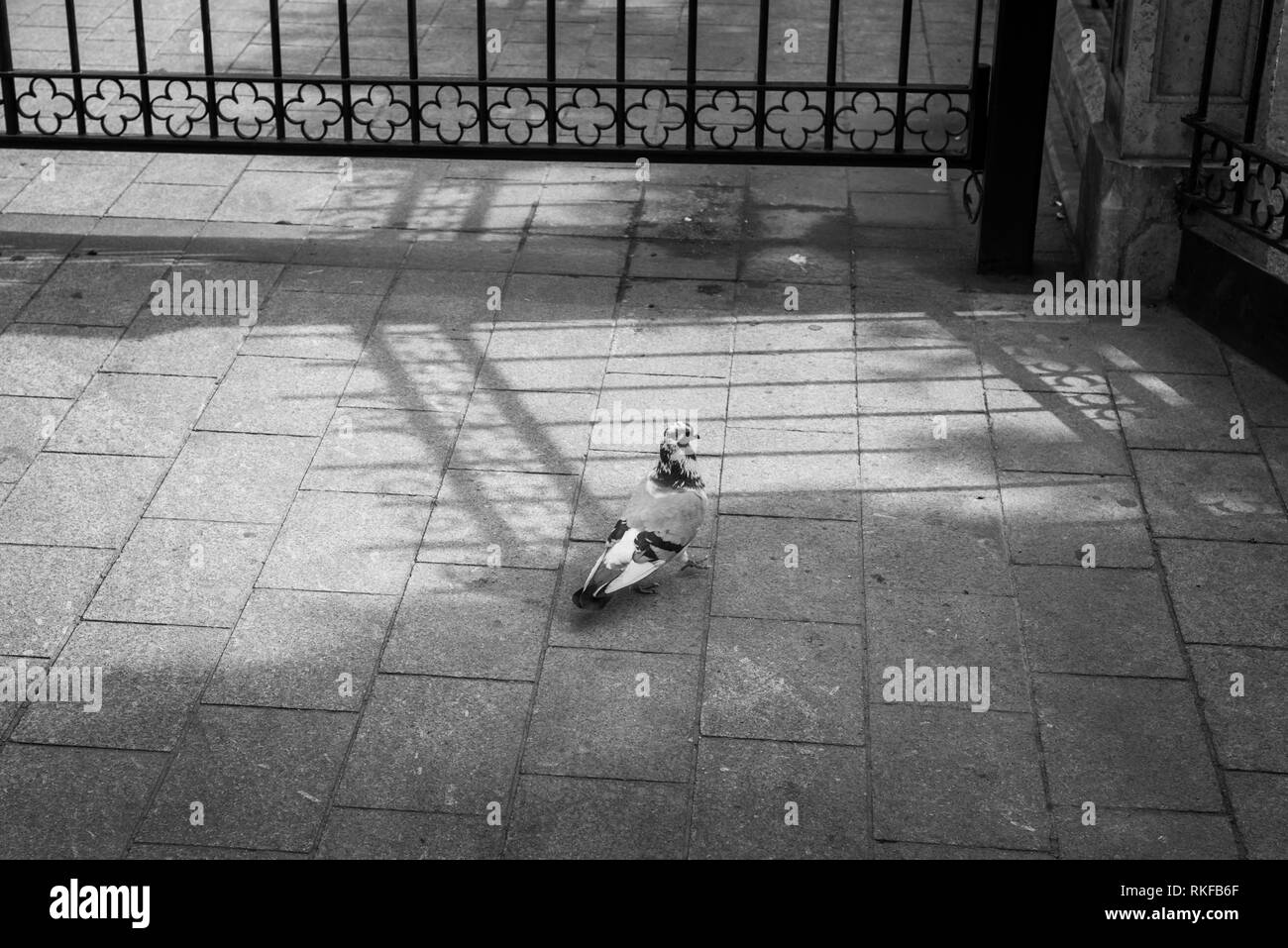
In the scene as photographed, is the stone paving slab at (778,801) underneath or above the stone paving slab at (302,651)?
underneath

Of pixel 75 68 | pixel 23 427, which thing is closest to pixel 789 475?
pixel 23 427

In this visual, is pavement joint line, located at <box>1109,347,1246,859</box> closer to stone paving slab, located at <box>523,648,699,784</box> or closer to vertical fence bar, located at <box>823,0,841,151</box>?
stone paving slab, located at <box>523,648,699,784</box>

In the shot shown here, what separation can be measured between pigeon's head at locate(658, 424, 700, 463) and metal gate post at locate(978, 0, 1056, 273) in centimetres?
374

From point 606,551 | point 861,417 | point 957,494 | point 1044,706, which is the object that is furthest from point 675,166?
point 1044,706

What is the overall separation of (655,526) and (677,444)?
350 millimetres

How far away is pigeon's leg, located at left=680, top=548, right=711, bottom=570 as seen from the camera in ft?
22.4

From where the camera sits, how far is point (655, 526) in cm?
640

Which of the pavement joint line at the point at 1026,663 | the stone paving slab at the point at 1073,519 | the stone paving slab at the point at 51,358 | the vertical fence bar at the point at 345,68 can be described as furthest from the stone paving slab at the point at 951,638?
the vertical fence bar at the point at 345,68

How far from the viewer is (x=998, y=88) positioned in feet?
30.1

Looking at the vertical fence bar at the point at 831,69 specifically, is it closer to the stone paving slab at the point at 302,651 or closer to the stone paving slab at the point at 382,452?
the stone paving slab at the point at 382,452

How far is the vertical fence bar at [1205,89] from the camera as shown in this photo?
860 centimetres

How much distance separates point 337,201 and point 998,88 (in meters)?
4.29

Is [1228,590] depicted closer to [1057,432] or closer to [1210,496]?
[1210,496]

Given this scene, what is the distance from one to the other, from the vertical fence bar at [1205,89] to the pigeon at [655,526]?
12.8 ft
